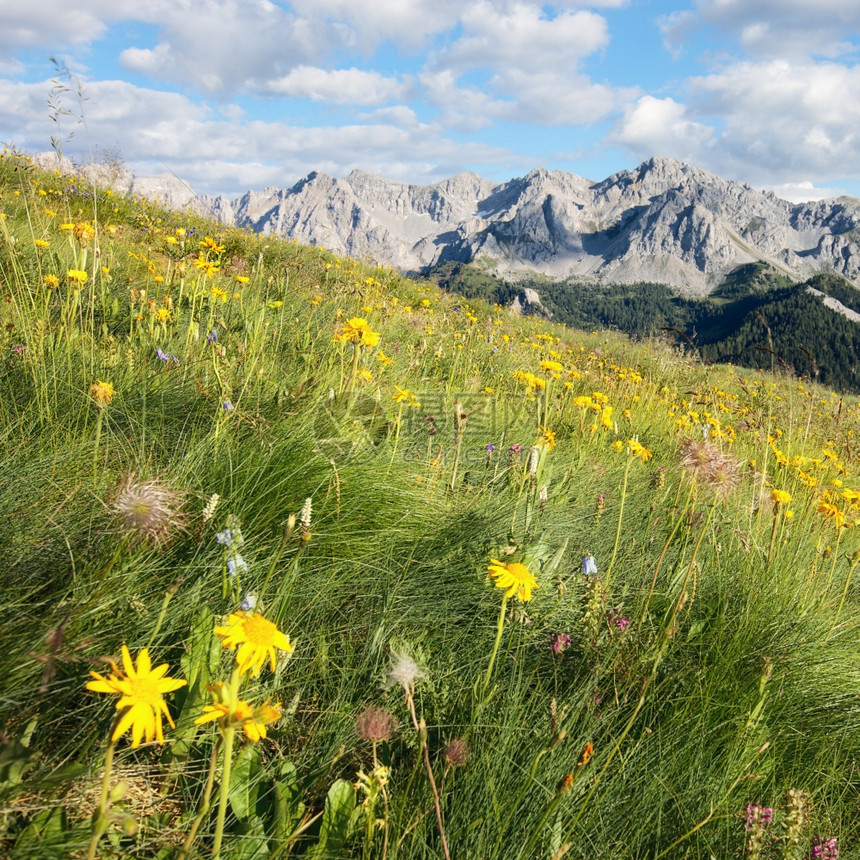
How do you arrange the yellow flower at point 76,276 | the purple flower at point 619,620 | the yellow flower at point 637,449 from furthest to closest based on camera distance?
the yellow flower at point 76,276, the yellow flower at point 637,449, the purple flower at point 619,620

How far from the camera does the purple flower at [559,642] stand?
1.65 metres

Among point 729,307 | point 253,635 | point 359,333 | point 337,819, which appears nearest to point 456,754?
point 337,819

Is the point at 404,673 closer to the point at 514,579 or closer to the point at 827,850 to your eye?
the point at 514,579

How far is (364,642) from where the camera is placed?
157 centimetres

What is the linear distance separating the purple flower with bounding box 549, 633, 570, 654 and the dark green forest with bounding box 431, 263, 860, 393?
293 feet

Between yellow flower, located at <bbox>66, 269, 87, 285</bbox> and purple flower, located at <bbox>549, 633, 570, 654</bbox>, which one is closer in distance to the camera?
purple flower, located at <bbox>549, 633, 570, 654</bbox>

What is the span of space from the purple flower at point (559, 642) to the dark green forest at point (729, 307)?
8932 centimetres

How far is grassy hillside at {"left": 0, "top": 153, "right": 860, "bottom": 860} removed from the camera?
1063 millimetres

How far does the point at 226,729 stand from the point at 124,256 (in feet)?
17.0

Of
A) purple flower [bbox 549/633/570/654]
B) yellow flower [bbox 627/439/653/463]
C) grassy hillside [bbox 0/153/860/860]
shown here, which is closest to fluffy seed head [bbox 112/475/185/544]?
grassy hillside [bbox 0/153/860/860]

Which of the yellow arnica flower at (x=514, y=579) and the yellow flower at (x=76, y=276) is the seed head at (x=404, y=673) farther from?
the yellow flower at (x=76, y=276)

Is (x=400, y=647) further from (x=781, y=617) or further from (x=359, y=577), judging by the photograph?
(x=781, y=617)

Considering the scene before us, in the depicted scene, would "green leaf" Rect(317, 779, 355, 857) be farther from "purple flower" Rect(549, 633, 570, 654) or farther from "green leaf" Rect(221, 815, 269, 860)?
"purple flower" Rect(549, 633, 570, 654)

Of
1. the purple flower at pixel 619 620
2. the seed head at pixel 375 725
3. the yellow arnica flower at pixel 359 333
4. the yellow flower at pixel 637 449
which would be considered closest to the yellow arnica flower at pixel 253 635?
the seed head at pixel 375 725
